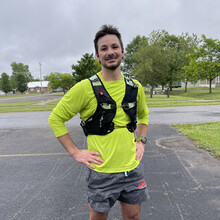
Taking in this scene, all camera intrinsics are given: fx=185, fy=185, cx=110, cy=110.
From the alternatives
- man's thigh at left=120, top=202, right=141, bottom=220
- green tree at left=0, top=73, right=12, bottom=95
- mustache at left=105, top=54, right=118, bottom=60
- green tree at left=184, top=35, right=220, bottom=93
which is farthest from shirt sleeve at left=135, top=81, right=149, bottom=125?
green tree at left=0, top=73, right=12, bottom=95

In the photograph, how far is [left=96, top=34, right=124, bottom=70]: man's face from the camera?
160 centimetres

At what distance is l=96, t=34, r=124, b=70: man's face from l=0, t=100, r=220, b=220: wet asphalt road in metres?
2.06

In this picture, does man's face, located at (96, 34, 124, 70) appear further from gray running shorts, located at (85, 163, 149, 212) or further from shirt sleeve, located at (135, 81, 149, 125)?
gray running shorts, located at (85, 163, 149, 212)

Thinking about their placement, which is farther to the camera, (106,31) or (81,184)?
(81,184)

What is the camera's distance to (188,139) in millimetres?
6102

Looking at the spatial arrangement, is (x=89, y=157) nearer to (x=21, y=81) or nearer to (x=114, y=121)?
(x=114, y=121)

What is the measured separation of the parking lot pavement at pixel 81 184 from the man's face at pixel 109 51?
2070 mm

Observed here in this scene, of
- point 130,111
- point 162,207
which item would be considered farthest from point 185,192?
point 130,111

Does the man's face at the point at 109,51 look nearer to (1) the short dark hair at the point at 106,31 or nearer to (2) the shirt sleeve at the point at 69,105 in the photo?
(1) the short dark hair at the point at 106,31

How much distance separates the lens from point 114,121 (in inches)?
64.7

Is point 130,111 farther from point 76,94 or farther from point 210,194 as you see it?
point 210,194

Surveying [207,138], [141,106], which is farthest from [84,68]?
[141,106]

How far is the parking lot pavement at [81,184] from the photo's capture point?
2.61 meters

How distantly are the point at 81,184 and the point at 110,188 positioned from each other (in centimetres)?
193
